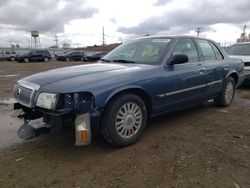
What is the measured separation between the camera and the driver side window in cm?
441

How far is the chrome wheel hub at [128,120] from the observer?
138 inches

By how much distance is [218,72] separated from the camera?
5293 mm

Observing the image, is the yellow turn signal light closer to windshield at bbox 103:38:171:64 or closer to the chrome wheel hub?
the chrome wheel hub

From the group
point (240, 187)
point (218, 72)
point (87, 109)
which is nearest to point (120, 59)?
point (87, 109)

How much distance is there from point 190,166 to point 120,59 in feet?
7.32

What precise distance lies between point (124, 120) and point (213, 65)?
2598mm

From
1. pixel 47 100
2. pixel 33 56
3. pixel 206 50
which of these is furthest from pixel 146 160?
pixel 33 56

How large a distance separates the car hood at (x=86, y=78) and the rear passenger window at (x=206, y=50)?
1675 millimetres

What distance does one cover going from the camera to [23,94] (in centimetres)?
350

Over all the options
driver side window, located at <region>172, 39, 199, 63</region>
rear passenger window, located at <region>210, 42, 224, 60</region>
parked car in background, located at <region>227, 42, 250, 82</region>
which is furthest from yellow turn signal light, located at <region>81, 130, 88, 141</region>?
parked car in background, located at <region>227, 42, 250, 82</region>

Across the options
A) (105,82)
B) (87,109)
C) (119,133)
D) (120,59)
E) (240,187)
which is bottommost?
(240,187)

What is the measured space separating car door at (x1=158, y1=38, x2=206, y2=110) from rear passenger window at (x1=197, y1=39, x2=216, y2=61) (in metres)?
0.28

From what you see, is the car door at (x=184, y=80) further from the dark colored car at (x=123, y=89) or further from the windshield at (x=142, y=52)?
the windshield at (x=142, y=52)

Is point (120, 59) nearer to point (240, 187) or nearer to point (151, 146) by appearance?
point (151, 146)
